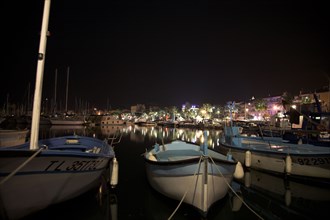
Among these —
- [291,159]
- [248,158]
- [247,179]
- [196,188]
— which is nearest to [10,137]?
[196,188]

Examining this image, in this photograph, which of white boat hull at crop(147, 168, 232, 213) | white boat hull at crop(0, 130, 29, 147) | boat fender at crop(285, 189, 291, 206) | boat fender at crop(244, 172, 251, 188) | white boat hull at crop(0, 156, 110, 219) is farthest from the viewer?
white boat hull at crop(0, 130, 29, 147)

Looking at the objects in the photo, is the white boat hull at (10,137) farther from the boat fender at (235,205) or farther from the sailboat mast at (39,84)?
the boat fender at (235,205)

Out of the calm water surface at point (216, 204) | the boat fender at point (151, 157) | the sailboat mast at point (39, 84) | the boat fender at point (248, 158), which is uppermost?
the sailboat mast at point (39, 84)

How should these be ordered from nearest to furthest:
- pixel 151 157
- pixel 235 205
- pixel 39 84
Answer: pixel 39 84 < pixel 235 205 < pixel 151 157

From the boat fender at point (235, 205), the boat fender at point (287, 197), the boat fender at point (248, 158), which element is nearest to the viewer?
the boat fender at point (235, 205)

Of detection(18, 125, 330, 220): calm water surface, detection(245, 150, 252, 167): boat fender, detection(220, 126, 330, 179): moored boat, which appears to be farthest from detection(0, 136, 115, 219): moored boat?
detection(220, 126, 330, 179): moored boat

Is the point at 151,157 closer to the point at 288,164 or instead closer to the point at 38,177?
the point at 38,177

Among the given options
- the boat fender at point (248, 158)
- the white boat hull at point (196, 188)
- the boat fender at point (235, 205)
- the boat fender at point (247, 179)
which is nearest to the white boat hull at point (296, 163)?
the boat fender at point (248, 158)

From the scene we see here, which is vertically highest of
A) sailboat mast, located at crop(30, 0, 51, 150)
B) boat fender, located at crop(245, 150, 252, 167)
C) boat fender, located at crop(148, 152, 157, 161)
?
sailboat mast, located at crop(30, 0, 51, 150)

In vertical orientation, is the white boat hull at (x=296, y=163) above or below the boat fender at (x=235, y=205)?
above

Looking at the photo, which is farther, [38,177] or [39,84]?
[38,177]

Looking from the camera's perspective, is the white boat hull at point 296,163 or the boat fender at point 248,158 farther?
the boat fender at point 248,158

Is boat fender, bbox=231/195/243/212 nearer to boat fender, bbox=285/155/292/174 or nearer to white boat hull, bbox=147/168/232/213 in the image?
white boat hull, bbox=147/168/232/213

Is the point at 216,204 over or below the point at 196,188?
below
